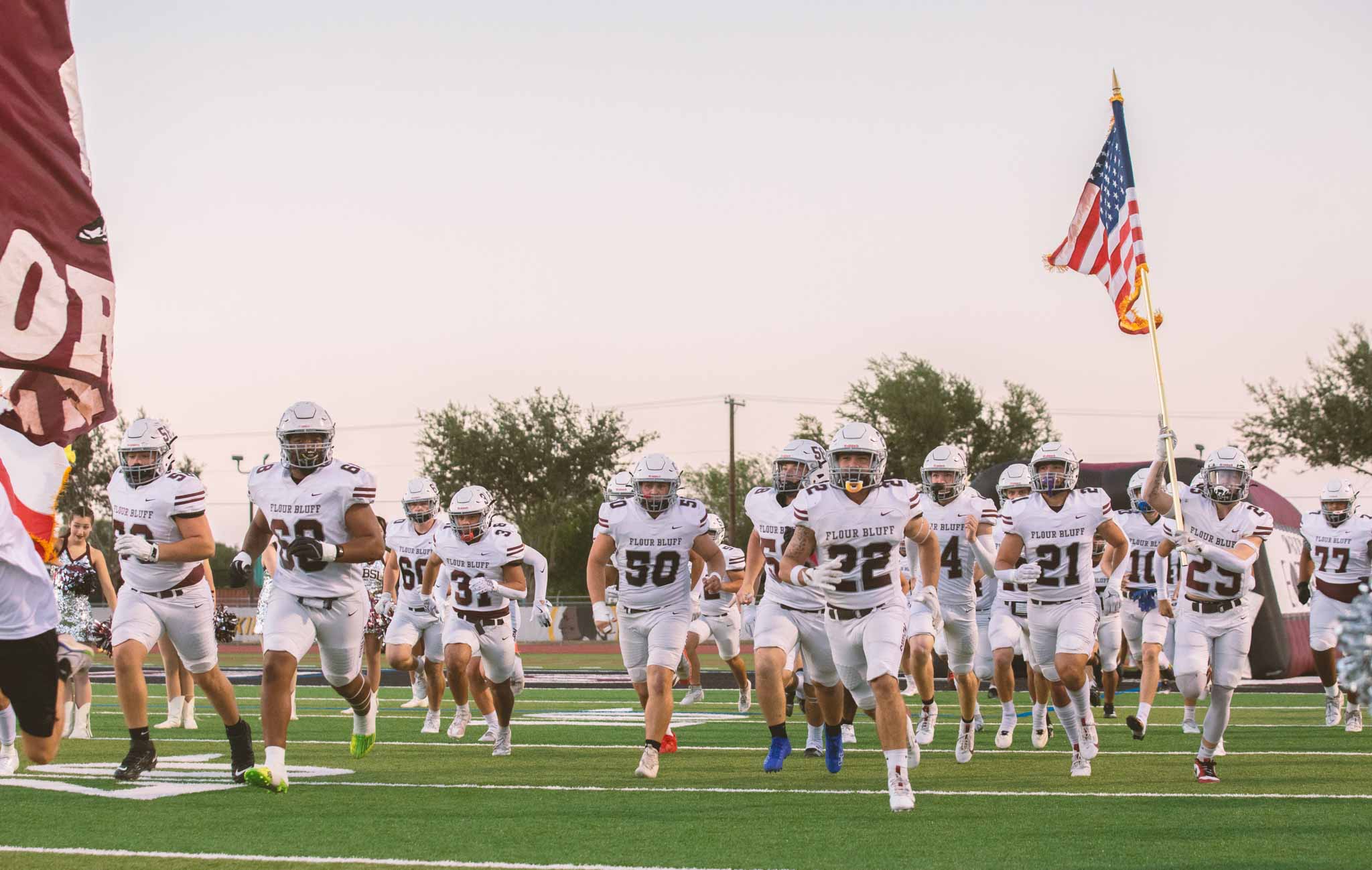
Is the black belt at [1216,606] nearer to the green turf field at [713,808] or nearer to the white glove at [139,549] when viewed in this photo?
the green turf field at [713,808]

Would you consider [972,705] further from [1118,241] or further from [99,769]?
[99,769]

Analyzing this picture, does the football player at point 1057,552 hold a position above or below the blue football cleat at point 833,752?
above

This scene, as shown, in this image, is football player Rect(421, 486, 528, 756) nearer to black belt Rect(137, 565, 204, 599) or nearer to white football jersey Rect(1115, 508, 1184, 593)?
black belt Rect(137, 565, 204, 599)

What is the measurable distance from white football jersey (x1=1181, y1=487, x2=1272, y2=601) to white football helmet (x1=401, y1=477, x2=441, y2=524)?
6152mm

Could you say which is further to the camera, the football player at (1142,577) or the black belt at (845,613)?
the football player at (1142,577)

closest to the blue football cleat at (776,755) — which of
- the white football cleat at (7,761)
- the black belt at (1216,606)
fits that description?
the black belt at (1216,606)

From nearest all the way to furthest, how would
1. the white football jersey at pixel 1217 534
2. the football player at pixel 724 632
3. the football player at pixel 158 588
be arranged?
1. the football player at pixel 158 588
2. the white football jersey at pixel 1217 534
3. the football player at pixel 724 632

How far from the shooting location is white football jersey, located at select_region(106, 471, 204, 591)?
9633 millimetres

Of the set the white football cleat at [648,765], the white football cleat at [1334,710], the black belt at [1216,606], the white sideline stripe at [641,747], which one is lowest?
the white football cleat at [1334,710]

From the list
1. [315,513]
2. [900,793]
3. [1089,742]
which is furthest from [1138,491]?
[315,513]

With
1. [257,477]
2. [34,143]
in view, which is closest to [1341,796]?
[257,477]

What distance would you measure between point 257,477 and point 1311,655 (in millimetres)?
17829

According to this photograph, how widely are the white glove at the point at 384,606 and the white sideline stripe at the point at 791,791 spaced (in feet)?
18.2

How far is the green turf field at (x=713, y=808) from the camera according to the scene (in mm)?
7027
